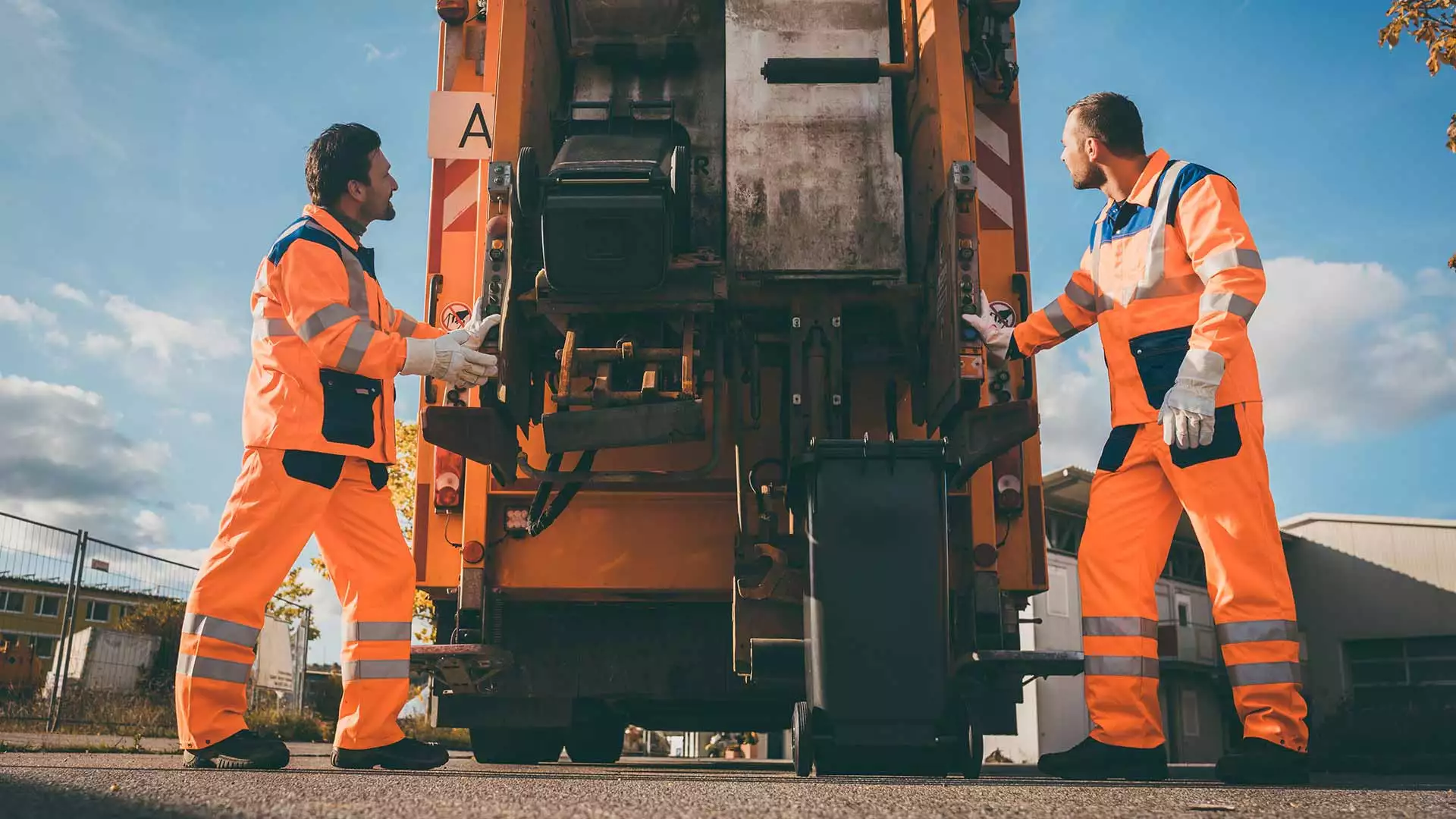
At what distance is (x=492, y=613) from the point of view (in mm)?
3830

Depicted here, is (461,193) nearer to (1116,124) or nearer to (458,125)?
(458,125)

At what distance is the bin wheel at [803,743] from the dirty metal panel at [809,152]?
1439 mm

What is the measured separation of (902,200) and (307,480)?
6.76 feet

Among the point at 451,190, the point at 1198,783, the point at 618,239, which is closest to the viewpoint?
the point at 1198,783

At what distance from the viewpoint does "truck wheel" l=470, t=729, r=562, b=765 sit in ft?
15.1

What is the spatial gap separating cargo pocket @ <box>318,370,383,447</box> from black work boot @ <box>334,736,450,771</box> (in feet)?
2.92

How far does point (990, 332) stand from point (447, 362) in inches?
69.0

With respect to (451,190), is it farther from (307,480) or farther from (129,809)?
(129,809)

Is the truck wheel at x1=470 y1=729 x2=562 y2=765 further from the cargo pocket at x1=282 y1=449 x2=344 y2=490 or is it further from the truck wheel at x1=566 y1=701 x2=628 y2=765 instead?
the cargo pocket at x1=282 y1=449 x2=344 y2=490

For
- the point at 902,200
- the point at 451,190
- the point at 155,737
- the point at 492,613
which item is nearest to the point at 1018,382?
the point at 902,200

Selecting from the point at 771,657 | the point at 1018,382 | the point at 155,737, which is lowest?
the point at 155,737

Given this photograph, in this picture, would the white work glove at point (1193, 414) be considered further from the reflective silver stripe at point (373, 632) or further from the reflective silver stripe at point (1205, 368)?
the reflective silver stripe at point (373, 632)

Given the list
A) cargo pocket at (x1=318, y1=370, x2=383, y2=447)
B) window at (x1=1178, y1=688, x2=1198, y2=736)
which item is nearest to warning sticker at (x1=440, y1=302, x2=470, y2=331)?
cargo pocket at (x1=318, y1=370, x2=383, y2=447)

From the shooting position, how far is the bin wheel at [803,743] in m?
2.78
